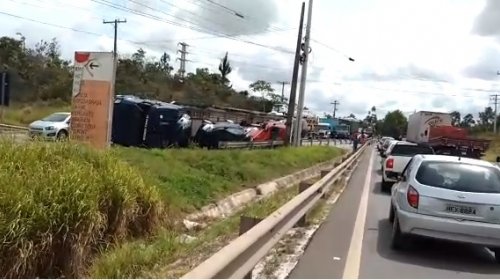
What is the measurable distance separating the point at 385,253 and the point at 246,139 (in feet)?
69.4

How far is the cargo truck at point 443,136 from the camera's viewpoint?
34.3m

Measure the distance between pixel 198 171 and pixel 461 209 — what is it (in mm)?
9260

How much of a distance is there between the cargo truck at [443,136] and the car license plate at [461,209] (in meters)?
21.0

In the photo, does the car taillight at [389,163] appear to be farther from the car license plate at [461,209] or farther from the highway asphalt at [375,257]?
the car license plate at [461,209]

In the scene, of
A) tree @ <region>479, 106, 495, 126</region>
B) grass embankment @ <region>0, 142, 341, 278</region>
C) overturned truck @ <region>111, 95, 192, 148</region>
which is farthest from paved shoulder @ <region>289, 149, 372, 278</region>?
tree @ <region>479, 106, 495, 126</region>

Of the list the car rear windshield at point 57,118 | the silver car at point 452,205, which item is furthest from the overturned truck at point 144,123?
the silver car at point 452,205

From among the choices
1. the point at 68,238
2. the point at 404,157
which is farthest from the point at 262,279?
the point at 404,157

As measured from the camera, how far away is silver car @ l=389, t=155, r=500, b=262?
8.48 metres

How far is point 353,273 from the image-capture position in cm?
725

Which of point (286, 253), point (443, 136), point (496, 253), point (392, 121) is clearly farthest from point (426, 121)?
point (392, 121)

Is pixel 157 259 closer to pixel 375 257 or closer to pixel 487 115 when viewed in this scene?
pixel 375 257

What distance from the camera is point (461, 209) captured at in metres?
8.60

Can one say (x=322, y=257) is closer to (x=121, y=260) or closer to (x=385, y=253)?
(x=385, y=253)

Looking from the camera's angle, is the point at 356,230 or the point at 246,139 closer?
the point at 356,230
